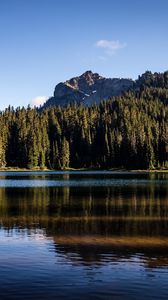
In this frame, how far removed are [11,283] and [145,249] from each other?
392 inches

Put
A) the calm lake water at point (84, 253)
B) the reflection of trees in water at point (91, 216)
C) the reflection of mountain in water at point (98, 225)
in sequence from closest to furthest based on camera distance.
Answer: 1. the calm lake water at point (84, 253)
2. the reflection of mountain in water at point (98, 225)
3. the reflection of trees in water at point (91, 216)

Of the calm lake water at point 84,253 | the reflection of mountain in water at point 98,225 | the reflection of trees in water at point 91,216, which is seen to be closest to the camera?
the calm lake water at point 84,253

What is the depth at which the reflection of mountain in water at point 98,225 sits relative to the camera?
26.2 m

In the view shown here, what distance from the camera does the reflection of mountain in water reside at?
2619 centimetres

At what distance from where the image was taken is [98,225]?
37094mm

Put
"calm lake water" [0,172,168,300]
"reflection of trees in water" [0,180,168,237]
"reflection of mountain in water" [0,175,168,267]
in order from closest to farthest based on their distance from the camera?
"calm lake water" [0,172,168,300]
"reflection of mountain in water" [0,175,168,267]
"reflection of trees in water" [0,180,168,237]

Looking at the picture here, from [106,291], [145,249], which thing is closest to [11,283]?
[106,291]

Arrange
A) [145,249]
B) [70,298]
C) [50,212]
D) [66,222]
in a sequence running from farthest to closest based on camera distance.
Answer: [50,212] → [66,222] → [145,249] → [70,298]

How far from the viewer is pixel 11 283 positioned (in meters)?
19.7

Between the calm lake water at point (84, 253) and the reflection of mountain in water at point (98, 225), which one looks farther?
the reflection of mountain in water at point (98, 225)

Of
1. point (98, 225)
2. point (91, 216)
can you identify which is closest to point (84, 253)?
point (98, 225)

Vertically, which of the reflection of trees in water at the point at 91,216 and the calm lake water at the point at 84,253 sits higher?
the reflection of trees in water at the point at 91,216

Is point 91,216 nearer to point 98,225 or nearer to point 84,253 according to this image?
point 98,225

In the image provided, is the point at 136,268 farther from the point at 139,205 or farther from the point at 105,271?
the point at 139,205
